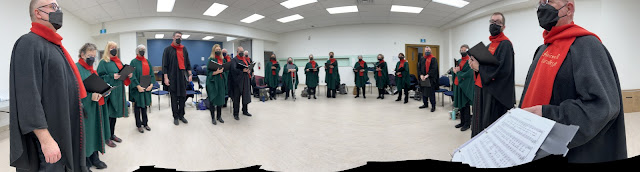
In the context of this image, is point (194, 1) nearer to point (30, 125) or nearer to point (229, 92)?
point (229, 92)

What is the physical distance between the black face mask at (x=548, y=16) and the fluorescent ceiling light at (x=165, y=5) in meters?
7.60

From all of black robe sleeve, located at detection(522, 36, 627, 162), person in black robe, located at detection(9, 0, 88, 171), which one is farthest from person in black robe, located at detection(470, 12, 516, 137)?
person in black robe, located at detection(9, 0, 88, 171)

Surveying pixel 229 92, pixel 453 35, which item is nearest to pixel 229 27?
pixel 229 92

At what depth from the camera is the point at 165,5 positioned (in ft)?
23.4

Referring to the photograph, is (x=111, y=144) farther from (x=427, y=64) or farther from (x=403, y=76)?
(x=403, y=76)

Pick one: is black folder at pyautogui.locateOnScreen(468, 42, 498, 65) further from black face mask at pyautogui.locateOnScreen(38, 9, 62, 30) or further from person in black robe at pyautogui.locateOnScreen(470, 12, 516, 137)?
black face mask at pyautogui.locateOnScreen(38, 9, 62, 30)

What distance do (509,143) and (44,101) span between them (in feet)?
5.48

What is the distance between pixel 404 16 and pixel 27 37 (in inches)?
323

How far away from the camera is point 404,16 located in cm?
809

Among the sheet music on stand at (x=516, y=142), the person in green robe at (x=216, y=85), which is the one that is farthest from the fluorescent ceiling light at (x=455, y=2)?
the sheet music on stand at (x=516, y=142)

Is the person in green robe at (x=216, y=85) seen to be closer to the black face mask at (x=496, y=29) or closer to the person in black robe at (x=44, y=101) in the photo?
the person in black robe at (x=44, y=101)

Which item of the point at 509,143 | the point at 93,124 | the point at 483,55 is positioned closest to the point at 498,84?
the point at 483,55

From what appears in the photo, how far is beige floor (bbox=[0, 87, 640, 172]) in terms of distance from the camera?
2473 mm

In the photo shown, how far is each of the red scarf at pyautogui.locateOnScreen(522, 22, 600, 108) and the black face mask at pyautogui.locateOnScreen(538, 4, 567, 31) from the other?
0.05m
